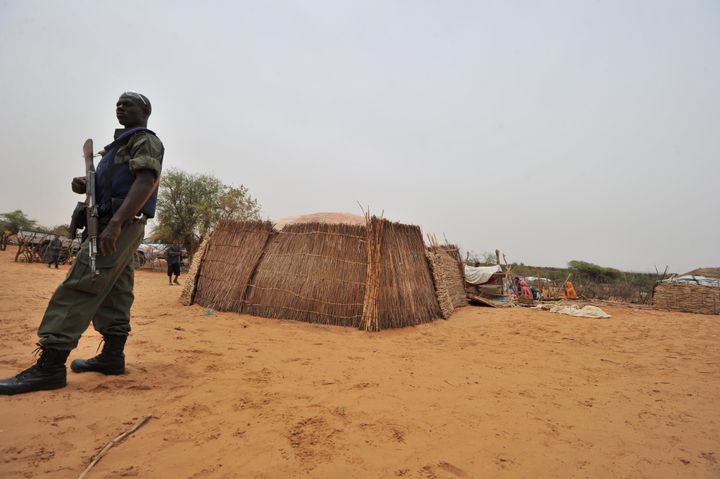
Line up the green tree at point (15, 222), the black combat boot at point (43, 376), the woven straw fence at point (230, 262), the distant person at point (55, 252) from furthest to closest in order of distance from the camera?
the green tree at point (15, 222), the distant person at point (55, 252), the woven straw fence at point (230, 262), the black combat boot at point (43, 376)

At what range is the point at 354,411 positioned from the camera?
7.34 ft

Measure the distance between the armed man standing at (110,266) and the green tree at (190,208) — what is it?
16414mm

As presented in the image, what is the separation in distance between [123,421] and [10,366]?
133 centimetres

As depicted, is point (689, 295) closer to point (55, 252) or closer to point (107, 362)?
point (107, 362)

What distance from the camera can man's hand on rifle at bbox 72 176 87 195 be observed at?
2.45 meters

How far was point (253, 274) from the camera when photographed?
611cm

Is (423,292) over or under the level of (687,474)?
over

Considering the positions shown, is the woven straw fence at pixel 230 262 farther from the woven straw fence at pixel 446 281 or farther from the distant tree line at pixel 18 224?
the distant tree line at pixel 18 224

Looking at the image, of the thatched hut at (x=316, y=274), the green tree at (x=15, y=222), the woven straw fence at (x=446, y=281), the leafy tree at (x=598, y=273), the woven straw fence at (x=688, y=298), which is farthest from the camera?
the green tree at (x=15, y=222)

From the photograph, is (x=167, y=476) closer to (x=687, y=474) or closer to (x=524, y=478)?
(x=524, y=478)

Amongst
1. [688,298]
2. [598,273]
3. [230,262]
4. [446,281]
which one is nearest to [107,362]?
[230,262]

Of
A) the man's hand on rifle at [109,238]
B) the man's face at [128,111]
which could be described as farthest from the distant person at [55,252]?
the man's hand on rifle at [109,238]

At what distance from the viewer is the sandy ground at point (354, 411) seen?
1.60m

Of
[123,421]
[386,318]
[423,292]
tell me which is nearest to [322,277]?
[386,318]
